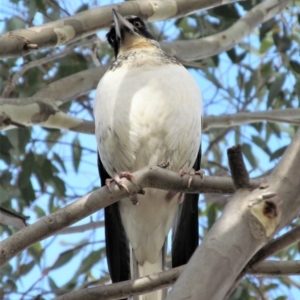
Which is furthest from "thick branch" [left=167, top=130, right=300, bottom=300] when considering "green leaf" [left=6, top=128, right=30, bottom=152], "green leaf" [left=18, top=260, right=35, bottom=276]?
"green leaf" [left=18, top=260, right=35, bottom=276]

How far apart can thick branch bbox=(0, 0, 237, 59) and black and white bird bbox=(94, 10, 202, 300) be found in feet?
0.30

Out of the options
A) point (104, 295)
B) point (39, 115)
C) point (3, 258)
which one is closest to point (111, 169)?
point (39, 115)

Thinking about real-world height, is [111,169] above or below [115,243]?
above

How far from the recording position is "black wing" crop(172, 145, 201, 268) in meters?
3.34

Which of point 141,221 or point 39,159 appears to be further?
point 39,159

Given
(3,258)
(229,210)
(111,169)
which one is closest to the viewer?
(229,210)

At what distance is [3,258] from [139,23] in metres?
2.20

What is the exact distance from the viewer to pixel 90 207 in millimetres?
2342

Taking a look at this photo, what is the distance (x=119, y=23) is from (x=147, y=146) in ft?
2.42

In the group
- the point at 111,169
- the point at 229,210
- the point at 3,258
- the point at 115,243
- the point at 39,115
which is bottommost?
the point at 229,210

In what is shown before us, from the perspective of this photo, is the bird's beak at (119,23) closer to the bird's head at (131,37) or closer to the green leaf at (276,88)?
the bird's head at (131,37)

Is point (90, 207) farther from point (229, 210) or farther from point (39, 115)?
point (39, 115)

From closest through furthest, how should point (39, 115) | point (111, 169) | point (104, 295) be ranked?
point (104, 295)
point (111, 169)
point (39, 115)

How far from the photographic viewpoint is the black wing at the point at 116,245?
11.0 feet
